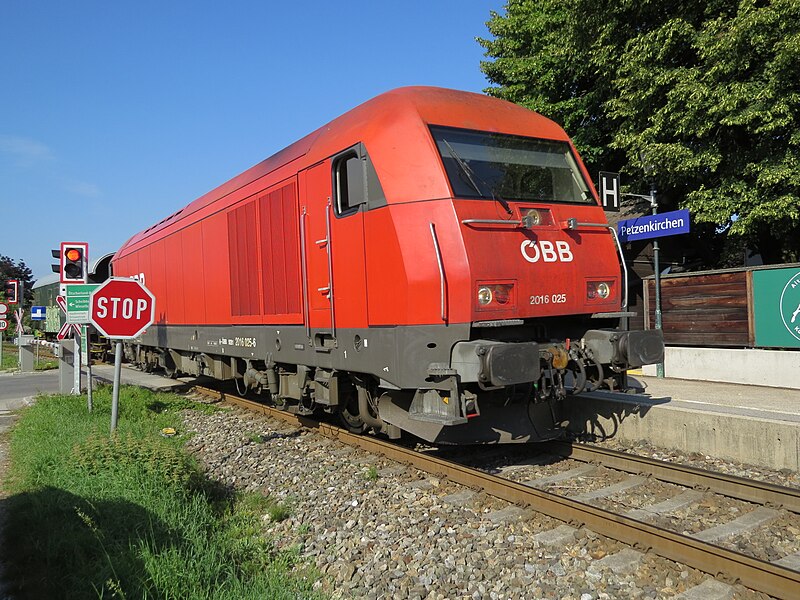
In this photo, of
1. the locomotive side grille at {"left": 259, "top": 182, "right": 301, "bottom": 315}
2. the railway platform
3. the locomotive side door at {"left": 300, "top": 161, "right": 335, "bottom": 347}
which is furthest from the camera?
the locomotive side grille at {"left": 259, "top": 182, "right": 301, "bottom": 315}

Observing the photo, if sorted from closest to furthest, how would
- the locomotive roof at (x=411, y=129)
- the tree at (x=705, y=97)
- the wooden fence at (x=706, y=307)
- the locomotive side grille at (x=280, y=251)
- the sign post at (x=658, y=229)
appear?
the locomotive roof at (x=411, y=129) < the locomotive side grille at (x=280, y=251) < the wooden fence at (x=706, y=307) < the tree at (x=705, y=97) < the sign post at (x=658, y=229)

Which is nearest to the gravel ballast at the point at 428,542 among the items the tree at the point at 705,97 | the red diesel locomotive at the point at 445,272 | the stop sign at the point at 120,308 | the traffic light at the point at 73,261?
the red diesel locomotive at the point at 445,272

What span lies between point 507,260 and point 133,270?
1312 cm

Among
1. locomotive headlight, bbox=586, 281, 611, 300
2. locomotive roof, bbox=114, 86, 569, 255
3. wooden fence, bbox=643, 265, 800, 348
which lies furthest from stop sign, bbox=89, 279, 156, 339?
wooden fence, bbox=643, 265, 800, 348

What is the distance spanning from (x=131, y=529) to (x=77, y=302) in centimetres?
668

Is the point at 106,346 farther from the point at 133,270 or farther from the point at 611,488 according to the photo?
the point at 611,488

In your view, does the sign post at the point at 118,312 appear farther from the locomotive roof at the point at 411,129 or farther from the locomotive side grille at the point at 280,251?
the locomotive roof at the point at 411,129

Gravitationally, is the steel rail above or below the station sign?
below

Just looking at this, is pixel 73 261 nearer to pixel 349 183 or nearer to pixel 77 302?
pixel 77 302

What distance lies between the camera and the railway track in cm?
383

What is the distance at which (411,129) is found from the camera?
5.95 m

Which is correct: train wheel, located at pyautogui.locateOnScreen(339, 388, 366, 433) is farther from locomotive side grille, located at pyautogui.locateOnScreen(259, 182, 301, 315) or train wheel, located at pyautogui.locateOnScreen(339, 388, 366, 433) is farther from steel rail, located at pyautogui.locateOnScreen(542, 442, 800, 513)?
steel rail, located at pyautogui.locateOnScreen(542, 442, 800, 513)

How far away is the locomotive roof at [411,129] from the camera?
227 inches

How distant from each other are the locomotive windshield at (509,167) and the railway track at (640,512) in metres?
2.66
